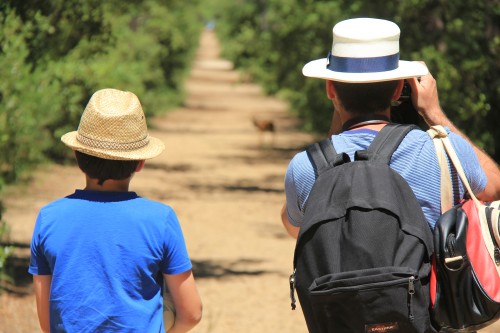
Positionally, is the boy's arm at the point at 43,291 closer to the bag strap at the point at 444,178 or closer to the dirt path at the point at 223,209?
the bag strap at the point at 444,178

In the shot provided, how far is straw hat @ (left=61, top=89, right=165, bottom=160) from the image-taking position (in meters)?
3.40

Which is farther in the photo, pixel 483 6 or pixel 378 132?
pixel 483 6

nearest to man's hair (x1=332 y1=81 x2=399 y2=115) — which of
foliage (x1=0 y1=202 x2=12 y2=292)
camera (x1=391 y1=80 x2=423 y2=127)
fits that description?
camera (x1=391 y1=80 x2=423 y2=127)

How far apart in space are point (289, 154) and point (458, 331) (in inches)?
819

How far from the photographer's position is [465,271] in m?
3.13

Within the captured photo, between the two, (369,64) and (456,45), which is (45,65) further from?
(369,64)

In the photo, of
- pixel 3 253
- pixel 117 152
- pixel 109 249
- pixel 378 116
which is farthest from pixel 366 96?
pixel 3 253

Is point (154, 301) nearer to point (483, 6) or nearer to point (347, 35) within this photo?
point (347, 35)

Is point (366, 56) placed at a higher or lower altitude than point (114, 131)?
higher

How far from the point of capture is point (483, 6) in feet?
35.3

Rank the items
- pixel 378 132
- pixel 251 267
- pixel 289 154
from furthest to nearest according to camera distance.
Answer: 1. pixel 289 154
2. pixel 251 267
3. pixel 378 132

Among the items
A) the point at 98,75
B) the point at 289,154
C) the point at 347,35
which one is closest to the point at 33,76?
the point at 98,75

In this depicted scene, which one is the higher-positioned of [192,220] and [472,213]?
[472,213]

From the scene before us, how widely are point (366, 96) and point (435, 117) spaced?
31 centimetres
